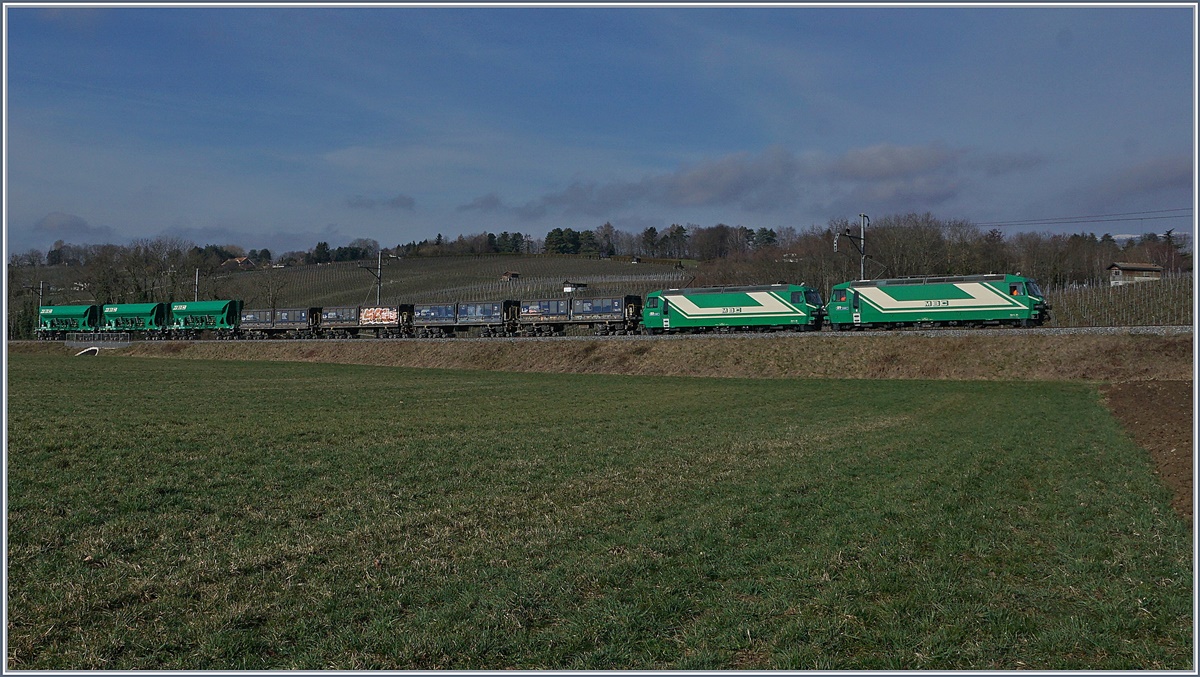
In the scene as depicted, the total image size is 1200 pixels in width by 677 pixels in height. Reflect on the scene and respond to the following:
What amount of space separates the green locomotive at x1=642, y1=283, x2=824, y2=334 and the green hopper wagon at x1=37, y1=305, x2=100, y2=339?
6013 centimetres

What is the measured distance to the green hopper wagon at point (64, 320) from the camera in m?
82.2

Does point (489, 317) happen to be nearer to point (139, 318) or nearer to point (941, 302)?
point (941, 302)

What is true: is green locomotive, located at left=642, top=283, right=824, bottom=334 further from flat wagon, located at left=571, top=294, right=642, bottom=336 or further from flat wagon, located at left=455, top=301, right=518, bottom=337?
flat wagon, located at left=455, top=301, right=518, bottom=337

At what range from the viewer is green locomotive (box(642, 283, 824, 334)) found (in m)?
51.9

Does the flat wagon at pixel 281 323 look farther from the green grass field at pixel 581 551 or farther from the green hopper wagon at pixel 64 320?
the green grass field at pixel 581 551

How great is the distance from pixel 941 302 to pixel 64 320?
8370 centimetres

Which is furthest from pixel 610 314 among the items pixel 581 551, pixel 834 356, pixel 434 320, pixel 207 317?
pixel 581 551

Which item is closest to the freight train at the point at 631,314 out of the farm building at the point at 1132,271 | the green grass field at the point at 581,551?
the green grass field at the point at 581,551

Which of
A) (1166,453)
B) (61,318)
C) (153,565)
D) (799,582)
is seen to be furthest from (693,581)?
(61,318)

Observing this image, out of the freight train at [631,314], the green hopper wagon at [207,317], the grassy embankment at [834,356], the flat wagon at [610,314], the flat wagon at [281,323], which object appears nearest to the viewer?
the grassy embankment at [834,356]

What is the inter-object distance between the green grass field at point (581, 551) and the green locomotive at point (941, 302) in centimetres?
3222

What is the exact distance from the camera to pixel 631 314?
5991cm

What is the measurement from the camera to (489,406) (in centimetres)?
2461

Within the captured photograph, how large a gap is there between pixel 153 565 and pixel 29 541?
1.66 meters
